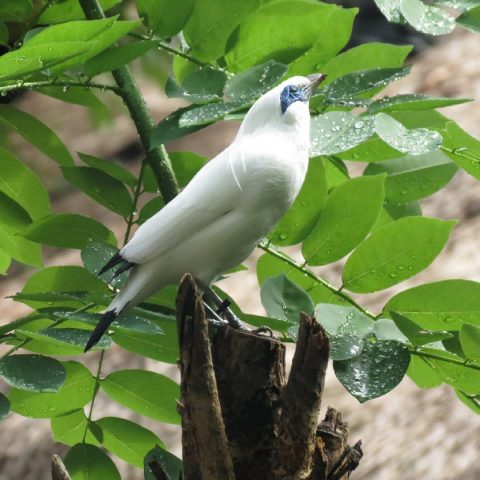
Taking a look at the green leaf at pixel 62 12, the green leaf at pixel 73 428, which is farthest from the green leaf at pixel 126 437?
the green leaf at pixel 62 12

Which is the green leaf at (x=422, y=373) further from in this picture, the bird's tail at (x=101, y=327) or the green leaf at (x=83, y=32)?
the green leaf at (x=83, y=32)

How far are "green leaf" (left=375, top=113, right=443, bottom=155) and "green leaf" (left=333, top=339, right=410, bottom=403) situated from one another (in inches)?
8.7

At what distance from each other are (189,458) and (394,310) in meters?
0.33

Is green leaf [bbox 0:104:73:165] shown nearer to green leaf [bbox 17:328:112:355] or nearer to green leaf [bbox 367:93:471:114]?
green leaf [bbox 17:328:112:355]

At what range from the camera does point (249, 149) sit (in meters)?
1.10

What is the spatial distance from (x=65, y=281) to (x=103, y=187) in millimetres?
143

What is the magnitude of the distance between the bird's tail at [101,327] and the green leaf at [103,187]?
0.29m

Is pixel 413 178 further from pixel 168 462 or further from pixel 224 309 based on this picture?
pixel 168 462

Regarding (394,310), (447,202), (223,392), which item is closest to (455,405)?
(447,202)

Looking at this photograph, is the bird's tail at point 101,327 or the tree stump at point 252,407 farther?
the bird's tail at point 101,327

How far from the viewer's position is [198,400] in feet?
3.20

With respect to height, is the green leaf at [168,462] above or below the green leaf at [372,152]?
below

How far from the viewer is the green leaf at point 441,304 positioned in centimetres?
116

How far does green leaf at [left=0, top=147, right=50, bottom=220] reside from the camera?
1.35 metres
